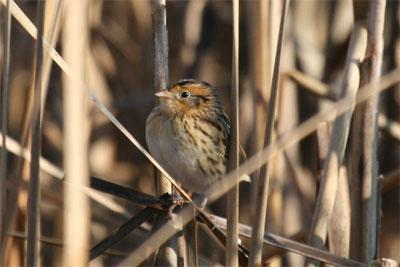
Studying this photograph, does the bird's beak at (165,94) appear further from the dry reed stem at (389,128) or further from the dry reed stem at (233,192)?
the dry reed stem at (389,128)

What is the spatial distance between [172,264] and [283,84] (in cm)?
183

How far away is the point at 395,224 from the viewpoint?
Answer: 4406 millimetres

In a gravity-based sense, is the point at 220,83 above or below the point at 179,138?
above

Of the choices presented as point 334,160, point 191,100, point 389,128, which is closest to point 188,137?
point 191,100

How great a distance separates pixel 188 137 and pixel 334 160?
29.2 inches

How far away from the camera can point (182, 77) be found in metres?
4.54

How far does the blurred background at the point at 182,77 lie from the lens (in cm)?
416

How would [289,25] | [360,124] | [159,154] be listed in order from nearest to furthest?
[360,124] → [159,154] → [289,25]

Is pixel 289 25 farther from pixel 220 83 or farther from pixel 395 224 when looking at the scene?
pixel 395 224

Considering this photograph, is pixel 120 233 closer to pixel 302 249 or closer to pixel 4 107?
pixel 4 107

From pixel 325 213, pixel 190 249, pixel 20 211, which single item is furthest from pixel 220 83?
pixel 190 249

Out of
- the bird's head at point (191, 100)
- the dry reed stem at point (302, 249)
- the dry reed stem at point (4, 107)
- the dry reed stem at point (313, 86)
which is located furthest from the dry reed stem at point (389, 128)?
the dry reed stem at point (4, 107)

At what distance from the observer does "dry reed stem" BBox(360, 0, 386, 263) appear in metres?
2.72

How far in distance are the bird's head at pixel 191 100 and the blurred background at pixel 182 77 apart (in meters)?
0.81
